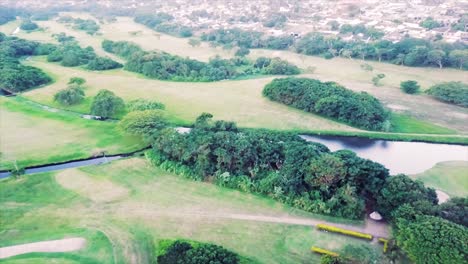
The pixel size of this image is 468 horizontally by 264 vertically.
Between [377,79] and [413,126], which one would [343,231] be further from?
[377,79]

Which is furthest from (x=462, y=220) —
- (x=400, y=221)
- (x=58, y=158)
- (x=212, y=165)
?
(x=58, y=158)

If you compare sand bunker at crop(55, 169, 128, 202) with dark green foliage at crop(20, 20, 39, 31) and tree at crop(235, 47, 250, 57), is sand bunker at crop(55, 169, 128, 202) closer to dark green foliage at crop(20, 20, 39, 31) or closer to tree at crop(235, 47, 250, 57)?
tree at crop(235, 47, 250, 57)

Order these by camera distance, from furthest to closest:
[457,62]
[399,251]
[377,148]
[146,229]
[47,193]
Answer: [457,62] → [377,148] → [47,193] → [146,229] → [399,251]

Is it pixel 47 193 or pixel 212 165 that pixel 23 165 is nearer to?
pixel 47 193

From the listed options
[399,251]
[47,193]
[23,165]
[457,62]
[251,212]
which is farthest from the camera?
[457,62]

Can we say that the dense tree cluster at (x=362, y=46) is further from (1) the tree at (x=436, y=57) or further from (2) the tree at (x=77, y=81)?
(2) the tree at (x=77, y=81)

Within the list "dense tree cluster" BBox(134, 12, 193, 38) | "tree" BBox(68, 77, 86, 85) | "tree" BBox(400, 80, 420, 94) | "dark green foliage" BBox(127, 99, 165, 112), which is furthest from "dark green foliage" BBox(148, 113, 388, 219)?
"dense tree cluster" BBox(134, 12, 193, 38)

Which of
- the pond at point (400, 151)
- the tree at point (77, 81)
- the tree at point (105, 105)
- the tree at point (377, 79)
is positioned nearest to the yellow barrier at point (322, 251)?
the pond at point (400, 151)

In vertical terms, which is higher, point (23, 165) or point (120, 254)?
point (23, 165)
